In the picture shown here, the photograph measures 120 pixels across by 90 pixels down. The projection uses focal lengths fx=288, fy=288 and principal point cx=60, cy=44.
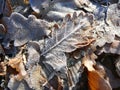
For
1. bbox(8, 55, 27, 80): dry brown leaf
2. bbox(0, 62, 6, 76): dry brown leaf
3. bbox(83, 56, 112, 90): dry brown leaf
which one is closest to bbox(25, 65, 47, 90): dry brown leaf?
bbox(8, 55, 27, 80): dry brown leaf

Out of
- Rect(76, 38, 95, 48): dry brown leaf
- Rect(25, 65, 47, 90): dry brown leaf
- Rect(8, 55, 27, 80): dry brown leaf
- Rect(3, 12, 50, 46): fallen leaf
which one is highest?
Rect(3, 12, 50, 46): fallen leaf

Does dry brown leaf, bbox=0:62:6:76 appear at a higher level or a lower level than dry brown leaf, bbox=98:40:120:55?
lower

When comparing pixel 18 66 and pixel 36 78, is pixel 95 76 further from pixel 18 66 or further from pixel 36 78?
pixel 18 66

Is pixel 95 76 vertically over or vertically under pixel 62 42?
under

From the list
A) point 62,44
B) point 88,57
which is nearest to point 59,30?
point 62,44

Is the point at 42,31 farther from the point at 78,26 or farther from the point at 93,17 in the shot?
the point at 93,17

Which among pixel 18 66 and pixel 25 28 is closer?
pixel 18 66

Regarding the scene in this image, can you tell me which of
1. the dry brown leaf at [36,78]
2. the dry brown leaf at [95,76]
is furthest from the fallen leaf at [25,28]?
the dry brown leaf at [95,76]

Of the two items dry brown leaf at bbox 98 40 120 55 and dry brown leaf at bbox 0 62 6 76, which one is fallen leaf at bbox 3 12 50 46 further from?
dry brown leaf at bbox 98 40 120 55

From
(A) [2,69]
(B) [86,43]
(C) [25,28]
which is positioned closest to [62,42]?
(B) [86,43]
